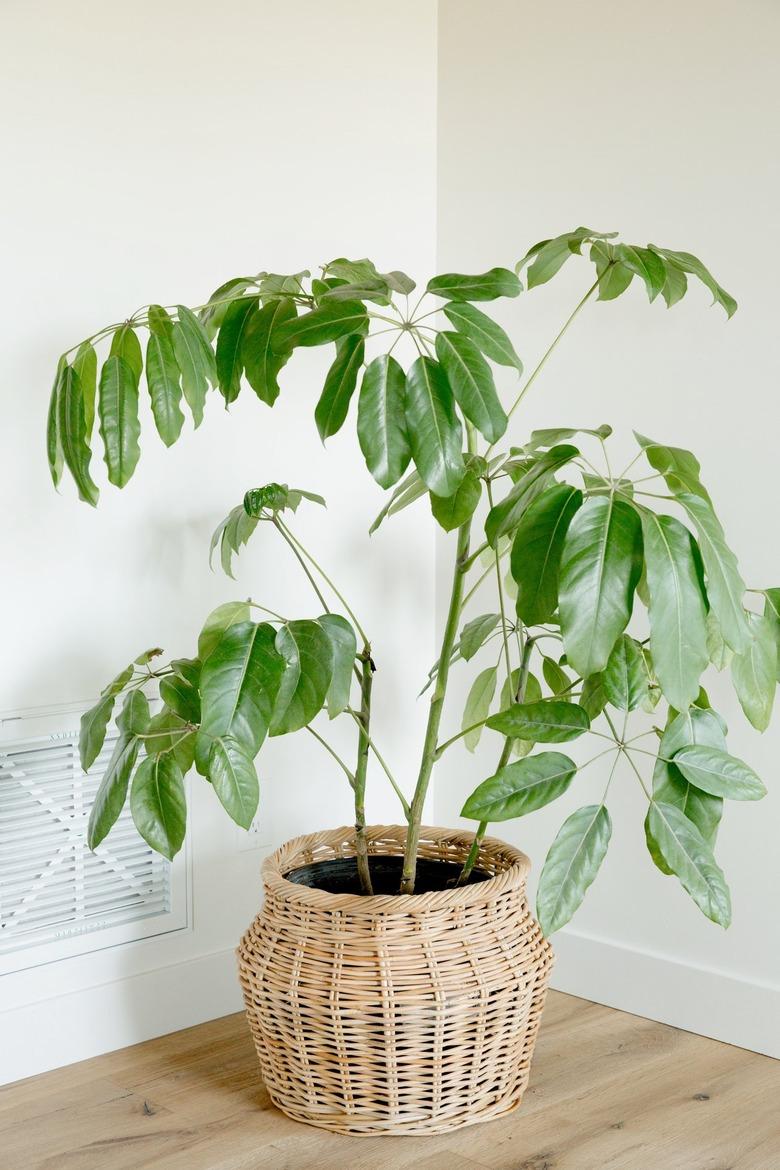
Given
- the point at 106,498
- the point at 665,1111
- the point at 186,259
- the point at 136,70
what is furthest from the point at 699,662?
the point at 136,70

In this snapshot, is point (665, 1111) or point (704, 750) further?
point (665, 1111)

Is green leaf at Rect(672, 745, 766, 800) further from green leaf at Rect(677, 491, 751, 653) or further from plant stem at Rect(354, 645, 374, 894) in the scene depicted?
plant stem at Rect(354, 645, 374, 894)

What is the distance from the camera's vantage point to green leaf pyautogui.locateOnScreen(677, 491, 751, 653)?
1.33 meters

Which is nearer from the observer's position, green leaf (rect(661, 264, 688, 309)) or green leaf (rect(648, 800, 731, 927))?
green leaf (rect(648, 800, 731, 927))

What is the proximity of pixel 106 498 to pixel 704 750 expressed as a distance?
3.53 feet

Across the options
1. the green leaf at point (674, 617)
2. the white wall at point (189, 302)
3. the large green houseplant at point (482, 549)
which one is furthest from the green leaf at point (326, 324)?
the white wall at point (189, 302)

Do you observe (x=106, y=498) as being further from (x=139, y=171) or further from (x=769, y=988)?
(x=769, y=988)

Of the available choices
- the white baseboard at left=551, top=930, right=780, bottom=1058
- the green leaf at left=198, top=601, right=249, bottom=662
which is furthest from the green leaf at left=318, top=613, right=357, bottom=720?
the white baseboard at left=551, top=930, right=780, bottom=1058

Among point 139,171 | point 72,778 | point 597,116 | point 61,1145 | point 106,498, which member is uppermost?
point 597,116

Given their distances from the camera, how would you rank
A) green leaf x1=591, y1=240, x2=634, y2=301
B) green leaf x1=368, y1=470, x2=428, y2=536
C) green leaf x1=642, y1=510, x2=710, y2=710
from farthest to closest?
1. green leaf x1=368, y1=470, x2=428, y2=536
2. green leaf x1=591, y1=240, x2=634, y2=301
3. green leaf x1=642, y1=510, x2=710, y2=710

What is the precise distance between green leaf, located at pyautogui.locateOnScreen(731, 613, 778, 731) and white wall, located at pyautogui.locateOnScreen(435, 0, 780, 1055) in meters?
0.45

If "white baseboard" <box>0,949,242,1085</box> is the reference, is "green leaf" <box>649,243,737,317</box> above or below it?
above

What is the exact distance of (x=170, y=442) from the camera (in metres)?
1.55

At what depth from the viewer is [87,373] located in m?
1.62
